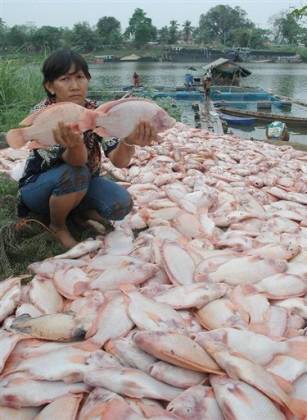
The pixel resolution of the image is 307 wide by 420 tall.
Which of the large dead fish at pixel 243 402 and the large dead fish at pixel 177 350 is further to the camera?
the large dead fish at pixel 177 350

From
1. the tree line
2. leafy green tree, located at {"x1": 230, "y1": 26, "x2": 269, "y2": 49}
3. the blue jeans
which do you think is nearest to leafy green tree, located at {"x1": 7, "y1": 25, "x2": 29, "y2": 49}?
the tree line

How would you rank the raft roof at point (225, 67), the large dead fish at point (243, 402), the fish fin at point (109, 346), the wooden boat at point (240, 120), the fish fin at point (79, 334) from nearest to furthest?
the large dead fish at point (243, 402) < the fish fin at point (109, 346) < the fish fin at point (79, 334) < the wooden boat at point (240, 120) < the raft roof at point (225, 67)

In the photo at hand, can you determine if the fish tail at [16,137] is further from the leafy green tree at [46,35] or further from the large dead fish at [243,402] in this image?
the leafy green tree at [46,35]

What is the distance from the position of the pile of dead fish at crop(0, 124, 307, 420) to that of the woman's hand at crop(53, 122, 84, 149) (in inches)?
29.1

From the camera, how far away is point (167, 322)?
202cm

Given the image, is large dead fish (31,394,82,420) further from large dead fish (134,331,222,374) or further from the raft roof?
the raft roof

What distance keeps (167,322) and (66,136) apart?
1.11m

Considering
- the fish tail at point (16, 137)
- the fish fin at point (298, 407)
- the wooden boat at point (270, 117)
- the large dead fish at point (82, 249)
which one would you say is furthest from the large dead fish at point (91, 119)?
the wooden boat at point (270, 117)

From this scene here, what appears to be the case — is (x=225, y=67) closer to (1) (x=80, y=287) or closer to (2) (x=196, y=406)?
(1) (x=80, y=287)

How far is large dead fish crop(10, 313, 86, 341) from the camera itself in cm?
200

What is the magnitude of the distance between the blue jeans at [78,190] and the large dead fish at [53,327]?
920 millimetres

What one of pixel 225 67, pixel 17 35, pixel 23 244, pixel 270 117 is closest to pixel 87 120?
pixel 23 244

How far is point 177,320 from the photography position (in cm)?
205

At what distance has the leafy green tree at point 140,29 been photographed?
9819cm
